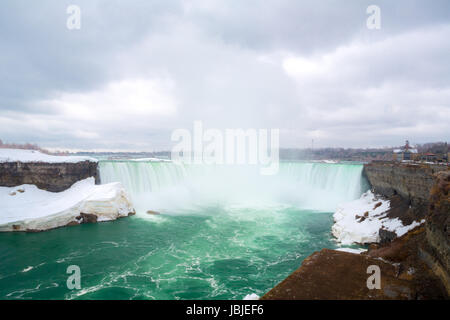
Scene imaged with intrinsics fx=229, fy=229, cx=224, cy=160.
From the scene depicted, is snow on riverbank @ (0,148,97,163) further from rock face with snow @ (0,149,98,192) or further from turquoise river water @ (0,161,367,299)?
→ turquoise river water @ (0,161,367,299)

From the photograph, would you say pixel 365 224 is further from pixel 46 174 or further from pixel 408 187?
pixel 46 174

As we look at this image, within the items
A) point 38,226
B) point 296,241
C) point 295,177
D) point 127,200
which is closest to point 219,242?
point 296,241

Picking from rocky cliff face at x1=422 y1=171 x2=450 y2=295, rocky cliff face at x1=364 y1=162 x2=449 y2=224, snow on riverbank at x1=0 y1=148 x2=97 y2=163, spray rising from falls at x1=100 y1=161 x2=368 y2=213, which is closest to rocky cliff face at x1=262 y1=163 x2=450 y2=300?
rocky cliff face at x1=422 y1=171 x2=450 y2=295

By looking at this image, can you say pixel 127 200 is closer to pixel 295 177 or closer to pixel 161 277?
pixel 161 277

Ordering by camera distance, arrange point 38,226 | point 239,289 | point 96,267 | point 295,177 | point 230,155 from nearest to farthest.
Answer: point 239,289
point 96,267
point 38,226
point 295,177
point 230,155

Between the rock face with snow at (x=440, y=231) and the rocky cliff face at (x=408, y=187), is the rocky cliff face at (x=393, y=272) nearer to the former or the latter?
the rock face with snow at (x=440, y=231)

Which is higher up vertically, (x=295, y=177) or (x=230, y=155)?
(x=230, y=155)
